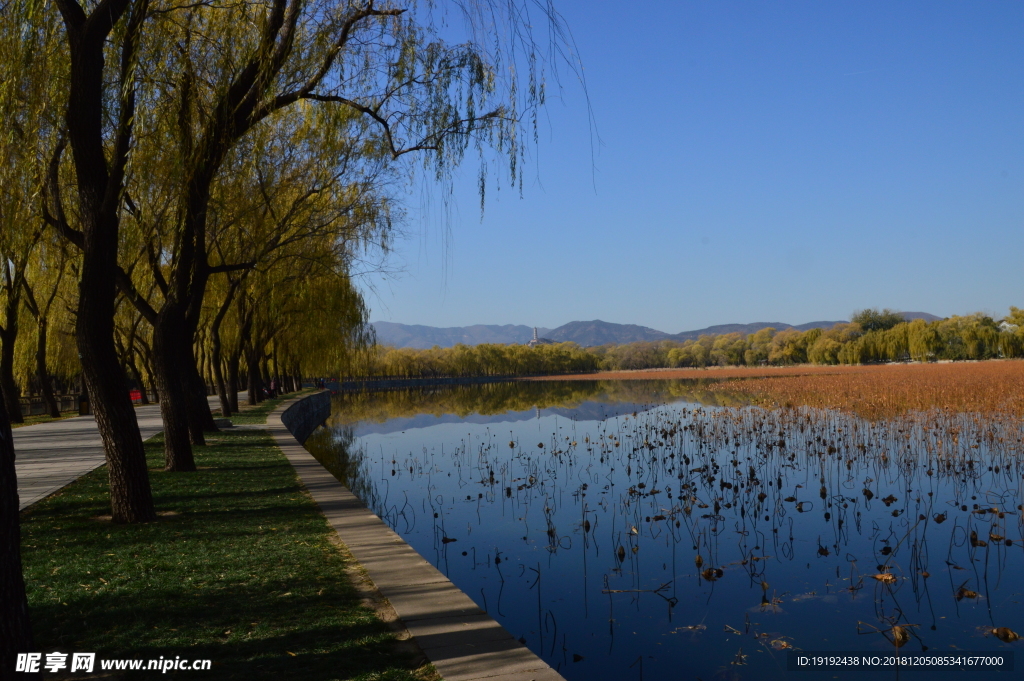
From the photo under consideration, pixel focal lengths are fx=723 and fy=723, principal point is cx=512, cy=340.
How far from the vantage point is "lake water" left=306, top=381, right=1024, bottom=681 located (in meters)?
4.65

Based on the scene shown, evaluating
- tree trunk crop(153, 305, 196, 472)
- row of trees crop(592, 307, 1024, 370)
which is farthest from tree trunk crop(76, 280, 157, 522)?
row of trees crop(592, 307, 1024, 370)

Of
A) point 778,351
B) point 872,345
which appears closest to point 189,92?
point 872,345

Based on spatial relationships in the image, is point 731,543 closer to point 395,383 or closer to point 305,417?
point 305,417

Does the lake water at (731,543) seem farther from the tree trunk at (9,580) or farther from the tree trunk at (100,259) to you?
the tree trunk at (9,580)

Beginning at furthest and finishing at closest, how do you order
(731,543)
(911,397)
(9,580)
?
(911,397), (731,543), (9,580)

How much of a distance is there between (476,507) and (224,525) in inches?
128

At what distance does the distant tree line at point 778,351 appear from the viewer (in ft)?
201

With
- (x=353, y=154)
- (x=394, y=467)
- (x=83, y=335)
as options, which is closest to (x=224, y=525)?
(x=83, y=335)

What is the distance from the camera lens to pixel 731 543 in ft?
22.2

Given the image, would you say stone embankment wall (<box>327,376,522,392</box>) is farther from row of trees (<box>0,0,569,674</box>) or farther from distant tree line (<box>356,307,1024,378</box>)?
row of trees (<box>0,0,569,674</box>)

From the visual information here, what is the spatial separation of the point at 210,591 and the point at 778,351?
9173 cm

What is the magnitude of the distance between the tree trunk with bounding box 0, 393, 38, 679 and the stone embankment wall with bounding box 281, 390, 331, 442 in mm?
14489

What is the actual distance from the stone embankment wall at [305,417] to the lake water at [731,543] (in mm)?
5146

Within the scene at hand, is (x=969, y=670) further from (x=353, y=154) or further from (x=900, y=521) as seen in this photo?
(x=353, y=154)
